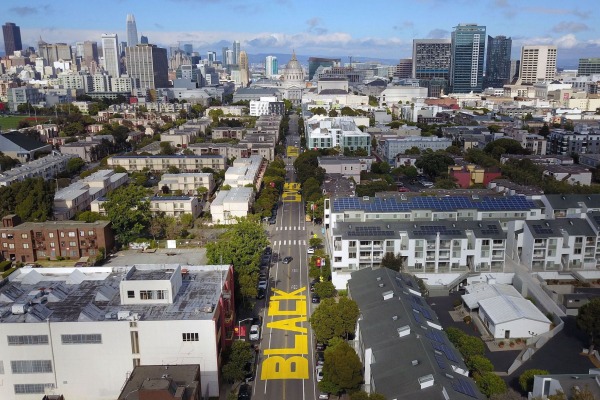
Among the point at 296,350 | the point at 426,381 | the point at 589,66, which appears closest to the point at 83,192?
the point at 296,350

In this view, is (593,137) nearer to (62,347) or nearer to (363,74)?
(62,347)

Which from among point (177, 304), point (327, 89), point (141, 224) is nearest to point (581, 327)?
point (177, 304)

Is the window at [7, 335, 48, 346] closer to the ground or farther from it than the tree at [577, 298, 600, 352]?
farther from it

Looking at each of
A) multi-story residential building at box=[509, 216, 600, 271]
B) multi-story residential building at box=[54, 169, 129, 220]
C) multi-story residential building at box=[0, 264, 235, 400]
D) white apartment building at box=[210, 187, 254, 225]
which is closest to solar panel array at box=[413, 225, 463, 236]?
multi-story residential building at box=[509, 216, 600, 271]

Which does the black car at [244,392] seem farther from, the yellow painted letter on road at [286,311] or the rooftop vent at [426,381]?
the rooftop vent at [426,381]

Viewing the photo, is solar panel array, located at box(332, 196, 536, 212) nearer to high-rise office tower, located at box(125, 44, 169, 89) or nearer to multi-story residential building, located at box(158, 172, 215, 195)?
multi-story residential building, located at box(158, 172, 215, 195)

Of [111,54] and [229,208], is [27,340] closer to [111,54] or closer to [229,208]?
[229,208]
